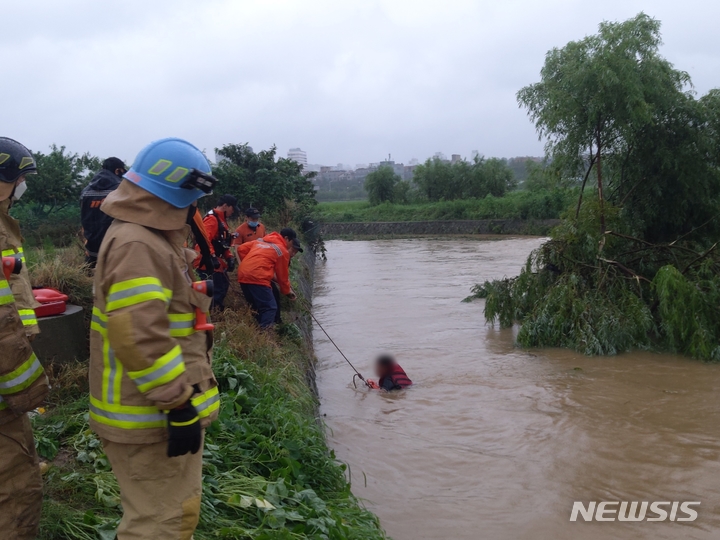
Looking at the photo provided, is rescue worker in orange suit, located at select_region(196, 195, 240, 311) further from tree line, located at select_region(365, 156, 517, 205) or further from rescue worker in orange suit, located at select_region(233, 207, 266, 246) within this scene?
tree line, located at select_region(365, 156, 517, 205)

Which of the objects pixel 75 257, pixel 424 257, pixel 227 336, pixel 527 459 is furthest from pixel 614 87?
pixel 424 257

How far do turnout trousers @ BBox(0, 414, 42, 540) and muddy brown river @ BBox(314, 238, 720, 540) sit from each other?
2717mm

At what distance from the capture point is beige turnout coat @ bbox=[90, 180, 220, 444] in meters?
2.25

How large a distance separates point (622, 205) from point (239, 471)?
33.0 feet

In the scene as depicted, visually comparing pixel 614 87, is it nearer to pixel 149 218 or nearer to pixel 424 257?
pixel 149 218

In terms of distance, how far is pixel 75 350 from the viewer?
5.15 m

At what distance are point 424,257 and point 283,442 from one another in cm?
2303

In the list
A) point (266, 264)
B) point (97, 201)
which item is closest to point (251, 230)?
point (266, 264)

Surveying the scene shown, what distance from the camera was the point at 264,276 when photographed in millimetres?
7887

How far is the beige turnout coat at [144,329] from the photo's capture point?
2.25 metres

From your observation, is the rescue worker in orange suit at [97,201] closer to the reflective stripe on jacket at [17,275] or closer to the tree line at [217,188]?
the reflective stripe on jacket at [17,275]

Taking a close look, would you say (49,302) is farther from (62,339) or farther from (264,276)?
(264,276)

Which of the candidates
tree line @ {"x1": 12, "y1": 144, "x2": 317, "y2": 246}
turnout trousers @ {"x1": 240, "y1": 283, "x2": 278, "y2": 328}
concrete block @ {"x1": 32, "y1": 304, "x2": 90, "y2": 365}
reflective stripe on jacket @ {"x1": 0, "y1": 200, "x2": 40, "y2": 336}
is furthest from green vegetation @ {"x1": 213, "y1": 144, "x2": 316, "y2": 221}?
reflective stripe on jacket @ {"x1": 0, "y1": 200, "x2": 40, "y2": 336}

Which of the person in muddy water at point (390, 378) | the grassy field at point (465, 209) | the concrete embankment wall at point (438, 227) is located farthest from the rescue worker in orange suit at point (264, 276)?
the concrete embankment wall at point (438, 227)
